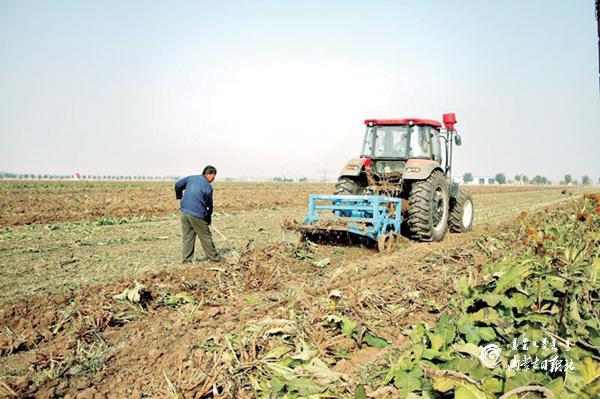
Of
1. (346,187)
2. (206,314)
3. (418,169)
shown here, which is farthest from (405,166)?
(206,314)

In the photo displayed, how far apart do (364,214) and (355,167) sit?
111 cm

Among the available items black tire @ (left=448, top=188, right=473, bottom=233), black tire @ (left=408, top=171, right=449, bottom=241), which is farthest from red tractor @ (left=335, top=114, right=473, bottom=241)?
black tire @ (left=448, top=188, right=473, bottom=233)

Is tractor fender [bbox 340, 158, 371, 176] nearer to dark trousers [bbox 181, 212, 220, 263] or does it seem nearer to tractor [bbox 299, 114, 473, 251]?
tractor [bbox 299, 114, 473, 251]

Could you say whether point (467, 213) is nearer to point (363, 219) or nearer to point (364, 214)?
point (364, 214)

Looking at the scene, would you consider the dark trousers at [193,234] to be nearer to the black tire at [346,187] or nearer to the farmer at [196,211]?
the farmer at [196,211]

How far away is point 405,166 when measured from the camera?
8422 mm

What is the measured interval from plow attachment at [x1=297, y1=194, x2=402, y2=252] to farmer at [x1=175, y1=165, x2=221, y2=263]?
5.77 ft

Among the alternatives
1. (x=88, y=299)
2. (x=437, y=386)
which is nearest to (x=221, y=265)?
(x=88, y=299)

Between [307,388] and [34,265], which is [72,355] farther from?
[34,265]

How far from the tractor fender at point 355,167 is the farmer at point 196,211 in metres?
2.89

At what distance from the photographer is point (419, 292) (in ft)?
14.9

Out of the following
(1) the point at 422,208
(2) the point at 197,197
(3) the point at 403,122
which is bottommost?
(1) the point at 422,208

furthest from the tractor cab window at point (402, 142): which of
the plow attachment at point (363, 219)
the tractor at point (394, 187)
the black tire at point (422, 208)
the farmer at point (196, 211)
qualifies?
the farmer at point (196, 211)

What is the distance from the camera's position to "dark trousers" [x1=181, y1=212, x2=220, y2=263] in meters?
6.69
